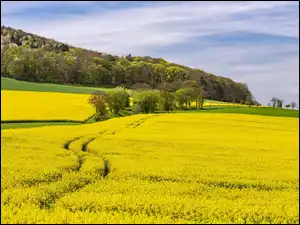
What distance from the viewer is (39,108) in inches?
2844

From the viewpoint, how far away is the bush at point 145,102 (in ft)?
289

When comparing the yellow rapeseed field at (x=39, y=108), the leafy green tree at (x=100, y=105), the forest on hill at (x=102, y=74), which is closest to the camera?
the yellow rapeseed field at (x=39, y=108)

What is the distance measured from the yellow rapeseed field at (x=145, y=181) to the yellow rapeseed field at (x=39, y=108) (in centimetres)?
2858

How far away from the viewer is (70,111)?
72750 millimetres

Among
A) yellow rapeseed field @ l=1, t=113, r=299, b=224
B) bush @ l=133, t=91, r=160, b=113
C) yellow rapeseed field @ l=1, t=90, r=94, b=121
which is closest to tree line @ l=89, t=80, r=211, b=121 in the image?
bush @ l=133, t=91, r=160, b=113

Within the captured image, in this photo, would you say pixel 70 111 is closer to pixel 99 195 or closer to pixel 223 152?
pixel 223 152

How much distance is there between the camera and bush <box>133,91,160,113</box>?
88.0 meters

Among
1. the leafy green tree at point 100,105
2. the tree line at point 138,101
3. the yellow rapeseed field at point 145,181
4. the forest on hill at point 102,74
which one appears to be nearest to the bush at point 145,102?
the tree line at point 138,101

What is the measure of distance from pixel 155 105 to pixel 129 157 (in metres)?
62.4

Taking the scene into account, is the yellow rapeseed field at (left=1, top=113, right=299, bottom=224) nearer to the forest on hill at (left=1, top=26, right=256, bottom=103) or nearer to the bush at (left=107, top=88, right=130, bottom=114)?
the bush at (left=107, top=88, right=130, bottom=114)

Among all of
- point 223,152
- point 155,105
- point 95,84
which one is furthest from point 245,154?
point 95,84

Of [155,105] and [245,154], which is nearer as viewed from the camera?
[245,154]

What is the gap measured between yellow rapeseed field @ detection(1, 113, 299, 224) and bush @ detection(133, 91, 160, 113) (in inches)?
2011

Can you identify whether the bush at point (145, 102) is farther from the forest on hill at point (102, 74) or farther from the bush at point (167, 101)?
the forest on hill at point (102, 74)
